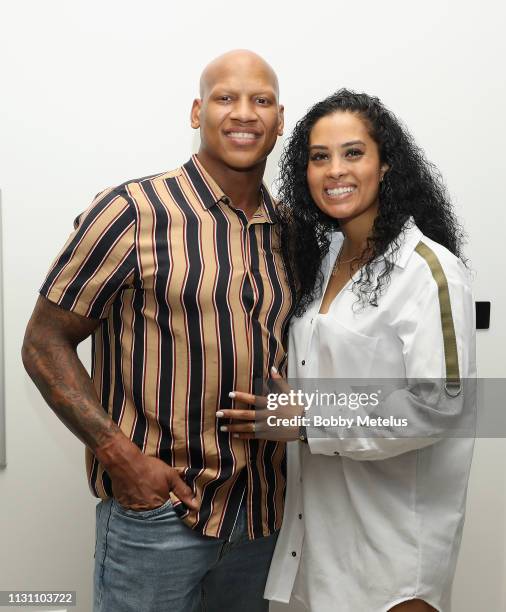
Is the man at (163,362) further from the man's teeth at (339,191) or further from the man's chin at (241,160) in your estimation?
the man's teeth at (339,191)

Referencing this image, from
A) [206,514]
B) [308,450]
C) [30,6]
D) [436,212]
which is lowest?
[206,514]

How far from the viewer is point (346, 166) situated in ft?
4.65

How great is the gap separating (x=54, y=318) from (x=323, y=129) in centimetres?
69

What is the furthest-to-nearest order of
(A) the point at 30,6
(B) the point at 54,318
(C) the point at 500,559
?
(C) the point at 500,559 → (A) the point at 30,6 → (B) the point at 54,318

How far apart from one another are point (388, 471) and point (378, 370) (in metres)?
0.21

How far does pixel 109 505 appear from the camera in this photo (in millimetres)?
1424

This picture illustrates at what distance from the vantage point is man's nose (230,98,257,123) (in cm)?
147

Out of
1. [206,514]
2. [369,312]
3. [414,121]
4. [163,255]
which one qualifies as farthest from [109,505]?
[414,121]

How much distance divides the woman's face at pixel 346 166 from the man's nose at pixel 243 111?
15 cm

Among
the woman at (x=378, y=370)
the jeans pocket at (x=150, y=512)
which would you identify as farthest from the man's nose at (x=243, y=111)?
the jeans pocket at (x=150, y=512)

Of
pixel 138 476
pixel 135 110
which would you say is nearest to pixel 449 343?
pixel 138 476

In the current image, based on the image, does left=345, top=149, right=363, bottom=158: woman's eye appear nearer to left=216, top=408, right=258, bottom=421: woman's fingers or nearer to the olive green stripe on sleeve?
the olive green stripe on sleeve

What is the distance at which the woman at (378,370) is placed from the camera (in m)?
1.31

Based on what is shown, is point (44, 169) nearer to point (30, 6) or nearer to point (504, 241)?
point (30, 6)
